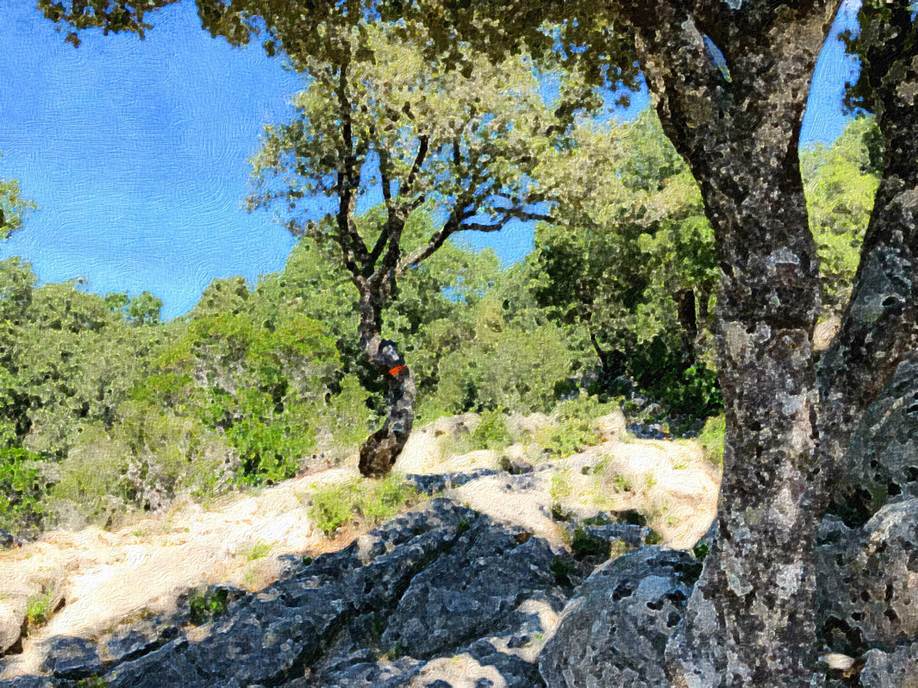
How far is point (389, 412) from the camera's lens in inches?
592

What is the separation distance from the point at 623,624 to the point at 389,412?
9.61 metres

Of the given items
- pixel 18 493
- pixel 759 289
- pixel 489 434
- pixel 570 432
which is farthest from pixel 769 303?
pixel 18 493

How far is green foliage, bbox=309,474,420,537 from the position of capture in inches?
505

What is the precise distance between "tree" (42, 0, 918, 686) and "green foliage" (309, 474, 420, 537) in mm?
8733

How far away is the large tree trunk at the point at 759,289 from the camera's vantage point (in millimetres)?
4430

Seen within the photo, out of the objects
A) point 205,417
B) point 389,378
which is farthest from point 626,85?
point 205,417

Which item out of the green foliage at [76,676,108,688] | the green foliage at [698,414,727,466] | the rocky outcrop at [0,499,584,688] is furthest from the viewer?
the green foliage at [698,414,727,466]

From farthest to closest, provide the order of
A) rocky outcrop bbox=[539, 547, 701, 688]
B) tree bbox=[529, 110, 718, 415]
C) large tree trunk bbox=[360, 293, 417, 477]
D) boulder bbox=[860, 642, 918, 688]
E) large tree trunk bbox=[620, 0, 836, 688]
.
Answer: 1. tree bbox=[529, 110, 718, 415]
2. large tree trunk bbox=[360, 293, 417, 477]
3. rocky outcrop bbox=[539, 547, 701, 688]
4. boulder bbox=[860, 642, 918, 688]
5. large tree trunk bbox=[620, 0, 836, 688]

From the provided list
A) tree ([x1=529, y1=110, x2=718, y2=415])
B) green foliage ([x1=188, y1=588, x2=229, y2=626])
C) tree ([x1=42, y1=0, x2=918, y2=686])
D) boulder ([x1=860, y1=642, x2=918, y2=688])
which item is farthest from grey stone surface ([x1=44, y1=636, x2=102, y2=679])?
tree ([x1=529, y1=110, x2=718, y2=415])

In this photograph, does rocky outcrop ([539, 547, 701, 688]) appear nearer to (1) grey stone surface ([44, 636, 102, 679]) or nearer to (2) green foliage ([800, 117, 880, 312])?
(1) grey stone surface ([44, 636, 102, 679])

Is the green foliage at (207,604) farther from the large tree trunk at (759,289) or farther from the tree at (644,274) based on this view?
the tree at (644,274)

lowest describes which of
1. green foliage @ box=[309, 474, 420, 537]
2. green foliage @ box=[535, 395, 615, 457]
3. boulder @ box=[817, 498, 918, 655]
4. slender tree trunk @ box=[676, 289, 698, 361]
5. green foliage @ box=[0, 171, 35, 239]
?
boulder @ box=[817, 498, 918, 655]

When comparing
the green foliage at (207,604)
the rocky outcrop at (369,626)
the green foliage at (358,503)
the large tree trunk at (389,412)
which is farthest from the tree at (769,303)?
the large tree trunk at (389,412)

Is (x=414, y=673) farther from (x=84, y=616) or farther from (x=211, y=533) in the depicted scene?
(x=211, y=533)
